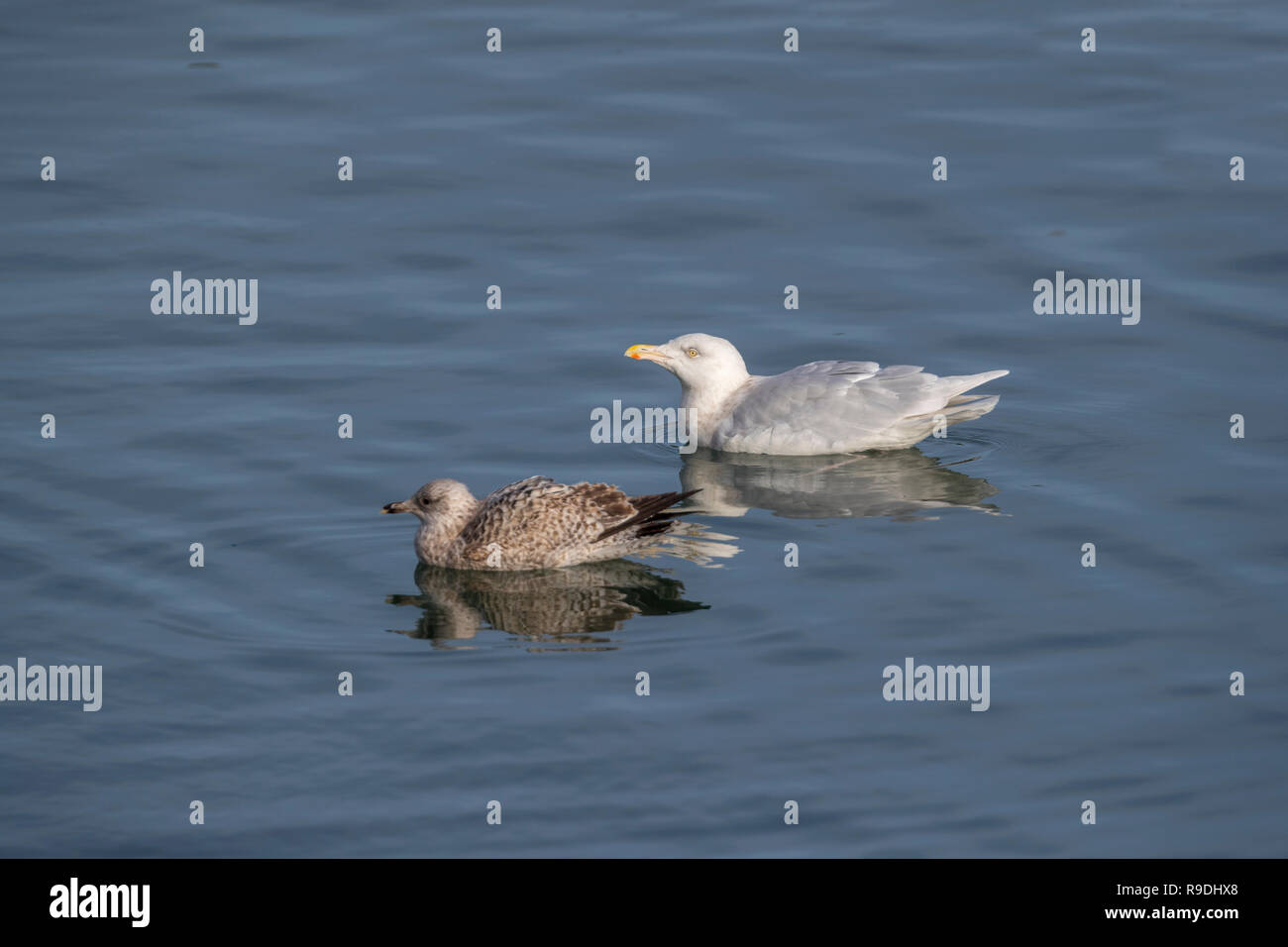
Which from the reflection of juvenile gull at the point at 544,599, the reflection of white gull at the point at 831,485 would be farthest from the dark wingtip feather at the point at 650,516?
the reflection of white gull at the point at 831,485

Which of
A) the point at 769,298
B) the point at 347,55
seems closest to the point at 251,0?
the point at 347,55

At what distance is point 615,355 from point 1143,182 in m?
6.51

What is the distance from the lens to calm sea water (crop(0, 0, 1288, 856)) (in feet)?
36.2

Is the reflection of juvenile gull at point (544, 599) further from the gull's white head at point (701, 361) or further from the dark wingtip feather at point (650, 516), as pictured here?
the gull's white head at point (701, 361)

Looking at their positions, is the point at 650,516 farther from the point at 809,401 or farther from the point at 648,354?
the point at 648,354

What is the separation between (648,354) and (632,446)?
78cm

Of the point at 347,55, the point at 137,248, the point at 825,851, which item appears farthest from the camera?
the point at 347,55

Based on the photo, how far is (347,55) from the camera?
24109mm

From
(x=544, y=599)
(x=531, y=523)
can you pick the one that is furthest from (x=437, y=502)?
(x=544, y=599)

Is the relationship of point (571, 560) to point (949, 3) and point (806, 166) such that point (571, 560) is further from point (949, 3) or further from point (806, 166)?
Answer: point (949, 3)

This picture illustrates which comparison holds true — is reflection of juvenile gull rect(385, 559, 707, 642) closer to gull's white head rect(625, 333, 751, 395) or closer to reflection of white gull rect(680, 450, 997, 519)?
reflection of white gull rect(680, 450, 997, 519)

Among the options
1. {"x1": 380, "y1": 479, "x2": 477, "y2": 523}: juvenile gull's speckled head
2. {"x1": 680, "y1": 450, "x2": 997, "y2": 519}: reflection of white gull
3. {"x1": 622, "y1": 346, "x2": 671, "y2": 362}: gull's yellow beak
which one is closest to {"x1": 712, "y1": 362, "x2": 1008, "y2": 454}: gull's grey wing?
{"x1": 680, "y1": 450, "x2": 997, "y2": 519}: reflection of white gull

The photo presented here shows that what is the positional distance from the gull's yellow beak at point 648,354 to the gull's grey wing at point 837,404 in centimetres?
81

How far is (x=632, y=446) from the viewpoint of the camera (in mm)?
Result: 16484
